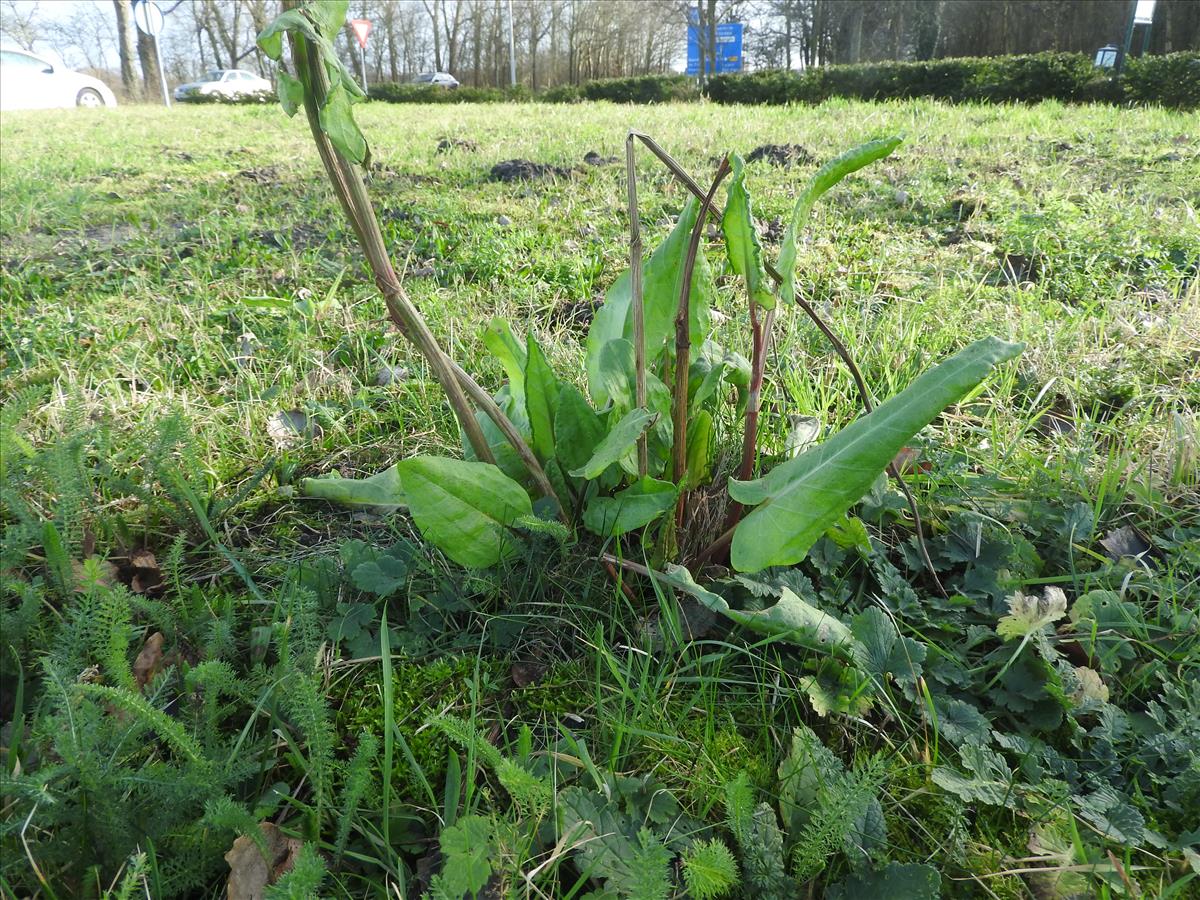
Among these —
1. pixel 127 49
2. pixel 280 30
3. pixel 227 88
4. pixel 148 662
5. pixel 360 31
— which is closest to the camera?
pixel 280 30

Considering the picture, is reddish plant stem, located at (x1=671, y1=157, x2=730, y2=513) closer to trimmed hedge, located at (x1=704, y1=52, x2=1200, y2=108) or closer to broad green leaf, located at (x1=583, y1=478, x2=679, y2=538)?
broad green leaf, located at (x1=583, y1=478, x2=679, y2=538)

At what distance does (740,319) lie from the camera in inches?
87.8

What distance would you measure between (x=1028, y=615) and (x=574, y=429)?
794 mm

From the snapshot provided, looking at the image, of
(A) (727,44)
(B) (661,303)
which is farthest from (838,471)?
(A) (727,44)

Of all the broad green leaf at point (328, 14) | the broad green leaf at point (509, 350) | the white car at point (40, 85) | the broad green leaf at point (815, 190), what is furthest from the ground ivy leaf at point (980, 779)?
the white car at point (40, 85)

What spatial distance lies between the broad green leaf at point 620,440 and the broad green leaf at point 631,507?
0.52ft

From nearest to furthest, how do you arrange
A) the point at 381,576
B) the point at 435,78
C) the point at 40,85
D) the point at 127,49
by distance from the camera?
1. the point at 381,576
2. the point at 40,85
3. the point at 127,49
4. the point at 435,78

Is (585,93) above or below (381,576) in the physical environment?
above

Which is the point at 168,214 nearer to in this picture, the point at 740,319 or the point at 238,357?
the point at 238,357

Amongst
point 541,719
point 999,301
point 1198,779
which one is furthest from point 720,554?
point 999,301

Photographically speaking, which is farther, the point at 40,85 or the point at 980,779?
the point at 40,85

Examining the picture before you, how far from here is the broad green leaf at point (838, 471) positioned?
3.11 ft

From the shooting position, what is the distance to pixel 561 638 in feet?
4.16

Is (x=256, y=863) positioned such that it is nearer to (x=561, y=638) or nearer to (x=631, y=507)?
(x=561, y=638)
